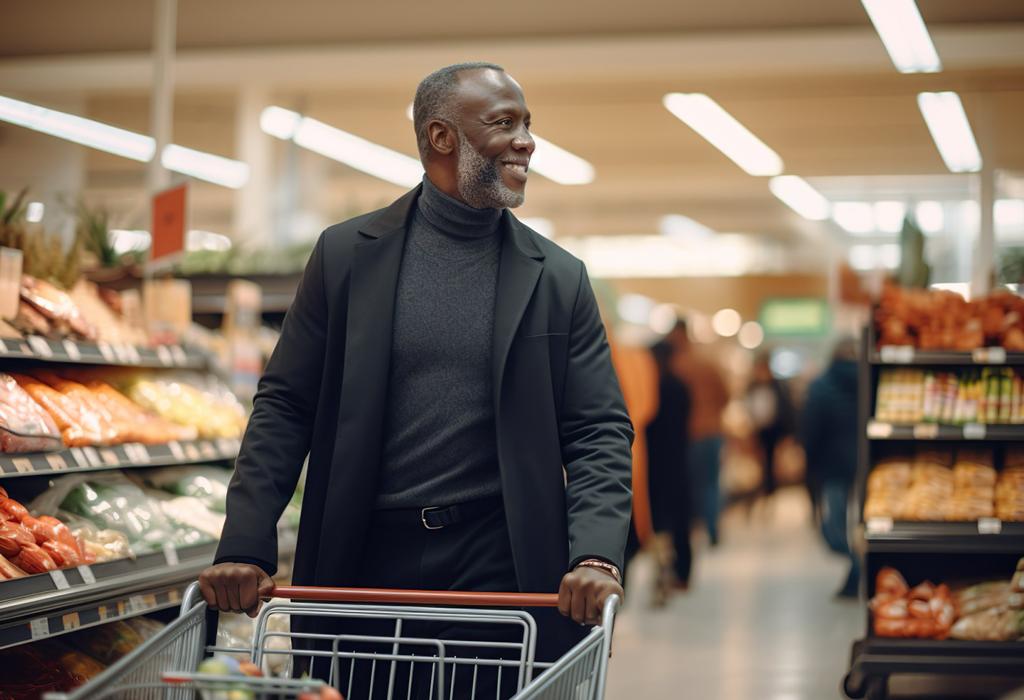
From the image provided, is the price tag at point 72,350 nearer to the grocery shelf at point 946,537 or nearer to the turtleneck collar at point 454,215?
the turtleneck collar at point 454,215

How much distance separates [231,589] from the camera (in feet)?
6.96

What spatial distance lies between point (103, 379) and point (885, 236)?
13.8 metres

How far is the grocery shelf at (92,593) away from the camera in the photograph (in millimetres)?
3086

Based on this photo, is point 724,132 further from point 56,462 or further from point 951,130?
point 56,462

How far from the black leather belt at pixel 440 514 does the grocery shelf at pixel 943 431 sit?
3329mm

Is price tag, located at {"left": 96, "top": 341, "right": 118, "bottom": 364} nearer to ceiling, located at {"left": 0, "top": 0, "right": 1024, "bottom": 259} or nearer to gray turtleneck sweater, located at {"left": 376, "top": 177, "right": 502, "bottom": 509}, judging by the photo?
gray turtleneck sweater, located at {"left": 376, "top": 177, "right": 502, "bottom": 509}

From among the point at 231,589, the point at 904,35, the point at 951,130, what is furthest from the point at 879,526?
the point at 951,130

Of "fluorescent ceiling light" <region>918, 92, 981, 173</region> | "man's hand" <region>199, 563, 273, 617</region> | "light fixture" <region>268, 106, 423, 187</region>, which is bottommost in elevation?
"man's hand" <region>199, 563, 273, 617</region>

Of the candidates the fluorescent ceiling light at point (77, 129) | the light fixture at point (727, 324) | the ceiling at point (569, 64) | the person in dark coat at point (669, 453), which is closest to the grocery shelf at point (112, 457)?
the fluorescent ceiling light at point (77, 129)

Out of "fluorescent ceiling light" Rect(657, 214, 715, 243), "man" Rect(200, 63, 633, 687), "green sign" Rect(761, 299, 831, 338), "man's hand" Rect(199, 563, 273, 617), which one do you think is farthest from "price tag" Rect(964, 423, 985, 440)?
"green sign" Rect(761, 299, 831, 338)

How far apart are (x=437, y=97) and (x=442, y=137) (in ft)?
0.25

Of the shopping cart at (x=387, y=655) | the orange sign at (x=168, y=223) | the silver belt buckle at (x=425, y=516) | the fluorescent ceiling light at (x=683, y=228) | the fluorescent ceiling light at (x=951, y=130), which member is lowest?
the shopping cart at (x=387, y=655)

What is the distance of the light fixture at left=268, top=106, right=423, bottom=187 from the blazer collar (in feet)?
25.2

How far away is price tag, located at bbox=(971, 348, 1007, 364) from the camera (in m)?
5.16
